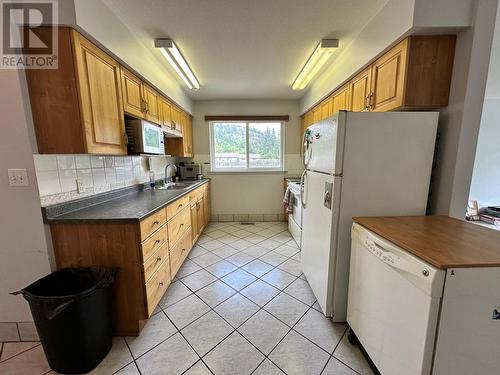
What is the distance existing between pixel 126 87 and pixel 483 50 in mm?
2780

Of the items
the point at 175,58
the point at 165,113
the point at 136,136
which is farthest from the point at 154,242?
the point at 175,58

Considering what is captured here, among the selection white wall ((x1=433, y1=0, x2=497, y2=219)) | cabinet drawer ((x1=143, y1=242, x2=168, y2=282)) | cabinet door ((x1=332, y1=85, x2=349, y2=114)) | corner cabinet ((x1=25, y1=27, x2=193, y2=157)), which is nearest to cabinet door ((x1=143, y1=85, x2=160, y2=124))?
corner cabinet ((x1=25, y1=27, x2=193, y2=157))

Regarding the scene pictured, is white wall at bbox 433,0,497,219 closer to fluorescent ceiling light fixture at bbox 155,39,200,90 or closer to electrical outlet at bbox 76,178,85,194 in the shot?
fluorescent ceiling light fixture at bbox 155,39,200,90

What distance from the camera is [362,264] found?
4.44ft

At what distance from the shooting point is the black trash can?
1.17 m

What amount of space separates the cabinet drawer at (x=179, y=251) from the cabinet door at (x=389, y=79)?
239 centimetres

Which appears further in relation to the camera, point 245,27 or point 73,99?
point 245,27

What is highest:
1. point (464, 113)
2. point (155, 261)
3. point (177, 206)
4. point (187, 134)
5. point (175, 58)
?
point (175, 58)

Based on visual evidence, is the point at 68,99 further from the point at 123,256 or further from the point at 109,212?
the point at 123,256

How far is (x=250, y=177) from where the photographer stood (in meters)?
4.30

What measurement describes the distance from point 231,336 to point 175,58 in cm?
278

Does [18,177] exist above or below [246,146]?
below

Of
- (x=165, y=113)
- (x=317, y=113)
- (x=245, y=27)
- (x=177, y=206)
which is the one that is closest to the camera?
(x=245, y=27)

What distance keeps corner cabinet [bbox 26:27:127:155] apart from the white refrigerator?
5.75ft
